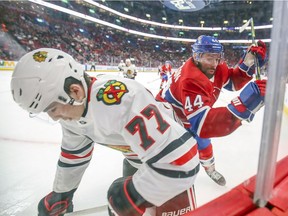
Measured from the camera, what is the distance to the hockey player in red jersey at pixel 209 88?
638 millimetres

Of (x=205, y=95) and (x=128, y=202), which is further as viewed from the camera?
(x=205, y=95)

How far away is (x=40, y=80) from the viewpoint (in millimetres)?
497

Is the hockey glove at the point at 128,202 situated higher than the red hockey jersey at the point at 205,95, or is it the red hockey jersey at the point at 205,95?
the red hockey jersey at the point at 205,95

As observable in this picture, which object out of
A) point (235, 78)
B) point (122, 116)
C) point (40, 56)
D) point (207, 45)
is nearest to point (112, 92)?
point (122, 116)

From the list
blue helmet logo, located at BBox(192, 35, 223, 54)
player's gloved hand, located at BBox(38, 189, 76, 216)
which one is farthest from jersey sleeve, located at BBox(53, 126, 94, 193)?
blue helmet logo, located at BBox(192, 35, 223, 54)

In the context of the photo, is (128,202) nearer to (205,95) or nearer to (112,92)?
(112,92)

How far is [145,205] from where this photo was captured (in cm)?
53

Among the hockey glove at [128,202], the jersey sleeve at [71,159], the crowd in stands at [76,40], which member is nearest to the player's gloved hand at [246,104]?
the crowd in stands at [76,40]

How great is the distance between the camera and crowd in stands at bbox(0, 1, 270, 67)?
0.64 metres

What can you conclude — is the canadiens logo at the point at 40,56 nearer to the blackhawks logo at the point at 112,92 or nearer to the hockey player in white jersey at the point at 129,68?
the blackhawks logo at the point at 112,92

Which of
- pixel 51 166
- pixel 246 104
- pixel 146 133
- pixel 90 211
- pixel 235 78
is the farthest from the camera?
pixel 51 166

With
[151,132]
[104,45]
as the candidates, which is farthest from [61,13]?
Result: [151,132]

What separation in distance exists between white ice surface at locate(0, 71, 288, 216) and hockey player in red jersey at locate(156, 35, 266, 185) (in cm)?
4

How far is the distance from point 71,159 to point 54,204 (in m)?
0.16
